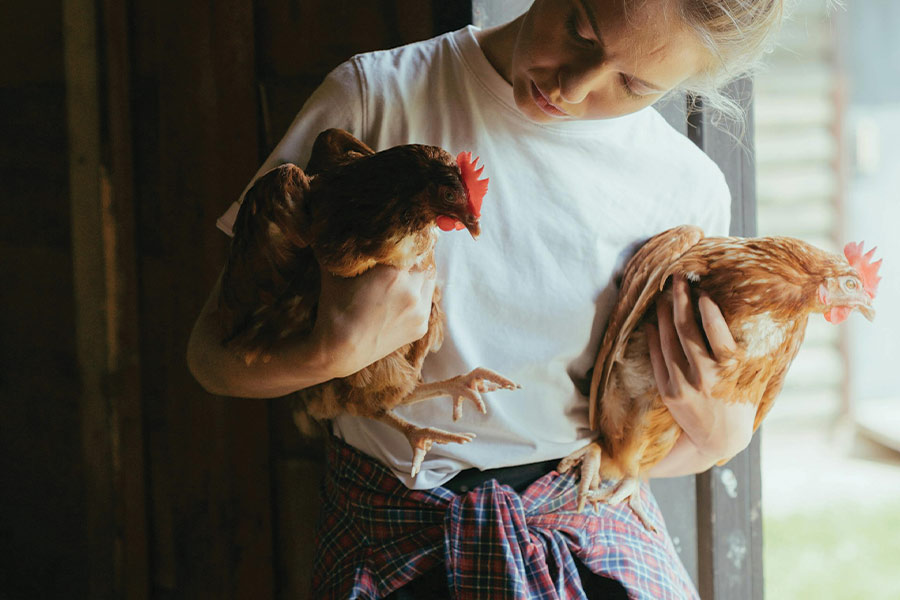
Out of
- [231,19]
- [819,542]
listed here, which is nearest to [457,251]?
[231,19]

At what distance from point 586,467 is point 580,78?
0.49m

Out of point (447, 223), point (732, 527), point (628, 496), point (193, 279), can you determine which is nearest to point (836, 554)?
point (732, 527)

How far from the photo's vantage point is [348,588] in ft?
3.12

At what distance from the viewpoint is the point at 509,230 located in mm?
931

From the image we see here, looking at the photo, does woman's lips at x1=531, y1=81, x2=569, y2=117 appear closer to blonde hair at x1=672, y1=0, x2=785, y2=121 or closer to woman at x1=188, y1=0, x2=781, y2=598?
woman at x1=188, y1=0, x2=781, y2=598

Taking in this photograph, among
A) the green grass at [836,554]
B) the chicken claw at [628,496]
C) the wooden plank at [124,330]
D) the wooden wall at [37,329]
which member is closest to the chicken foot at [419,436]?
the chicken claw at [628,496]

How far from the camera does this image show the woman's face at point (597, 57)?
0.77 metres

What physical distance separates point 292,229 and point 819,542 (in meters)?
3.42

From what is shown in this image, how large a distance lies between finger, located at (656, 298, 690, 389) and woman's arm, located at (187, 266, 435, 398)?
0.30m

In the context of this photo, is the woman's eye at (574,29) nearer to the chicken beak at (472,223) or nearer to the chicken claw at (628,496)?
the chicken beak at (472,223)

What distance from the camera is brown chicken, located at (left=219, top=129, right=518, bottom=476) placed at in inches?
27.8

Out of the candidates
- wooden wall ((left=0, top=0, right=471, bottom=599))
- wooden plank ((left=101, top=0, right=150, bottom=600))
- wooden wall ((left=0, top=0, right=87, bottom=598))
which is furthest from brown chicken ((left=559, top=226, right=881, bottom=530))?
wooden wall ((left=0, top=0, right=87, bottom=598))

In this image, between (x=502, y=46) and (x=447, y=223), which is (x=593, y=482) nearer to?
(x=447, y=223)

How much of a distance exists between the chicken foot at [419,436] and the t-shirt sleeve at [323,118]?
29cm
